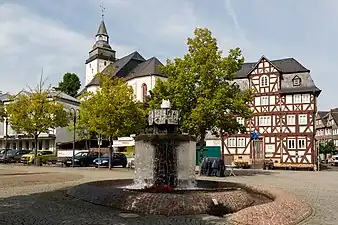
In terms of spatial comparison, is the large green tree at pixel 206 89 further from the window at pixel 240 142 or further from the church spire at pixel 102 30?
the church spire at pixel 102 30

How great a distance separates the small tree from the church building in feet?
67.4

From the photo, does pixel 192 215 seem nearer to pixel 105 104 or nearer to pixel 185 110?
pixel 185 110

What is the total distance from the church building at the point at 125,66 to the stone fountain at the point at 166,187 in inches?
2030

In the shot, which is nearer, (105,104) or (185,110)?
(185,110)

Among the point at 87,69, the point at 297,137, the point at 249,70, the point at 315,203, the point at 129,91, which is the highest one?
the point at 87,69

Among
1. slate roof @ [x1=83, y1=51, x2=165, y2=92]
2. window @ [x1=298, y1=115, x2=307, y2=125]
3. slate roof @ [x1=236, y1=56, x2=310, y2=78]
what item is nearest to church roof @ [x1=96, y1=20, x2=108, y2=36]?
slate roof @ [x1=83, y1=51, x2=165, y2=92]

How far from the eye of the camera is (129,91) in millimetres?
39125

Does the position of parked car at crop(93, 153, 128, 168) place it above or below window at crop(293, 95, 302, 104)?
below

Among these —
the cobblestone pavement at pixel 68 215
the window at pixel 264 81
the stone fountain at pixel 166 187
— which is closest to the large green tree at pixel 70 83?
the window at pixel 264 81

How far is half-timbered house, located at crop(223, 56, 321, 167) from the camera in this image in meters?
55.5

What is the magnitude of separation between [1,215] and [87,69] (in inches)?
3874

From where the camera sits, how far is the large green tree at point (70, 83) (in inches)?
4449

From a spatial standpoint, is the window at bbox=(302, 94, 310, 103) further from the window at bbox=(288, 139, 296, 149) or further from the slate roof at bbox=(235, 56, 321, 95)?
the window at bbox=(288, 139, 296, 149)

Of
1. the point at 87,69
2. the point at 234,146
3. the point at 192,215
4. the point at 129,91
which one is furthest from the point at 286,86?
the point at 87,69
